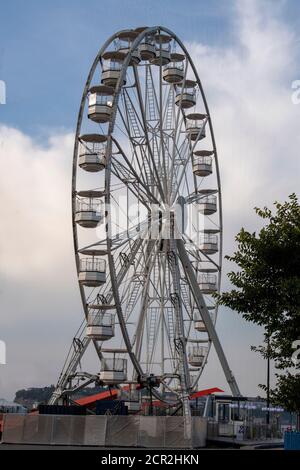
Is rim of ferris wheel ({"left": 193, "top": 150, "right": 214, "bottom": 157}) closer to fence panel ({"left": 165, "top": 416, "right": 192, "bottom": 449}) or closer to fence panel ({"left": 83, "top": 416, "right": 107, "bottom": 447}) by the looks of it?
fence panel ({"left": 165, "top": 416, "right": 192, "bottom": 449})

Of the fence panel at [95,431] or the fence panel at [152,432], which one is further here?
the fence panel at [95,431]

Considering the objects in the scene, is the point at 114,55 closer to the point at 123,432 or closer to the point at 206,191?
the point at 206,191

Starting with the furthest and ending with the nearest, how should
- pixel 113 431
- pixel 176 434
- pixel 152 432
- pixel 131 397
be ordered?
pixel 131 397 < pixel 176 434 < pixel 113 431 < pixel 152 432

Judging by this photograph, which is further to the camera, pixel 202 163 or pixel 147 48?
pixel 202 163

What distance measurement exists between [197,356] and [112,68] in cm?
2001

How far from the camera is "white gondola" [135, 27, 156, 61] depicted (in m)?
57.9

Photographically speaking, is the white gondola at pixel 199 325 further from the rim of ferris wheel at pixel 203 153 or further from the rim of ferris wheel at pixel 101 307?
the rim of ferris wheel at pixel 203 153

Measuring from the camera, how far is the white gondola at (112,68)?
179 feet

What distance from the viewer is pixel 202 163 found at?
63906mm

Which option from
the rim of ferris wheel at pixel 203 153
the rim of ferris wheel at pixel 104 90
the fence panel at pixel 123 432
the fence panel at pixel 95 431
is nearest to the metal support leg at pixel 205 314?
the rim of ferris wheel at pixel 203 153

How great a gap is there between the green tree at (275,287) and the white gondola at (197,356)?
3153 centimetres

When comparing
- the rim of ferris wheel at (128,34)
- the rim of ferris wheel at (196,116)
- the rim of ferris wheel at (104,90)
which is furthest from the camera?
the rim of ferris wheel at (196,116)

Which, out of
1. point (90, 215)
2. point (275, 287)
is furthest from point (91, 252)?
point (275, 287)

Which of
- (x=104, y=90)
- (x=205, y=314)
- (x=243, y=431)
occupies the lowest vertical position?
(x=243, y=431)
